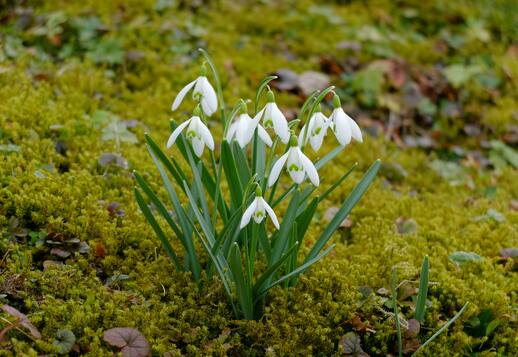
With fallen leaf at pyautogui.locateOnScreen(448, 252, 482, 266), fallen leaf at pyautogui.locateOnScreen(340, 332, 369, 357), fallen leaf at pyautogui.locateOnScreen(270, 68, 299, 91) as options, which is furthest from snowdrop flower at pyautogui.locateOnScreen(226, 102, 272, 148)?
fallen leaf at pyautogui.locateOnScreen(270, 68, 299, 91)

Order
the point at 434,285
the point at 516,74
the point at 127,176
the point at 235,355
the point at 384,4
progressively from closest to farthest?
1. the point at 235,355
2. the point at 434,285
3. the point at 127,176
4. the point at 516,74
5. the point at 384,4

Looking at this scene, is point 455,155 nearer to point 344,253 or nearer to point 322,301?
point 344,253

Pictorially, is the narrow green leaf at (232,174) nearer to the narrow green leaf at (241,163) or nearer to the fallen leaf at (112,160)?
the narrow green leaf at (241,163)

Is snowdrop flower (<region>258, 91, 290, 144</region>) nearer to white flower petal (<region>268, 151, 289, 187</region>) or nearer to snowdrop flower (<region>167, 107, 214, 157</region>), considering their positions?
white flower petal (<region>268, 151, 289, 187</region>)

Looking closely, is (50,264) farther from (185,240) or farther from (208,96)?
(208,96)

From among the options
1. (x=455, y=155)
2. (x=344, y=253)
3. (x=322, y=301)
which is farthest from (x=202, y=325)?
(x=455, y=155)

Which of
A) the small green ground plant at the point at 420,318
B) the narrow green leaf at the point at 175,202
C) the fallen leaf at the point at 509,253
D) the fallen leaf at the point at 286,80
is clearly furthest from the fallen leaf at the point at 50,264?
the fallen leaf at the point at 286,80

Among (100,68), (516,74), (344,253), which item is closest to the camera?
(344,253)
